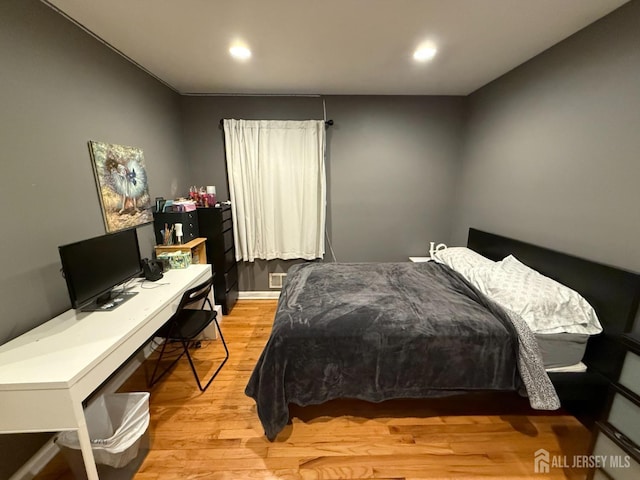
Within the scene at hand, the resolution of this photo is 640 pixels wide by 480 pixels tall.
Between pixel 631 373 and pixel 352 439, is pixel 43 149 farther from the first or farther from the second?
pixel 631 373

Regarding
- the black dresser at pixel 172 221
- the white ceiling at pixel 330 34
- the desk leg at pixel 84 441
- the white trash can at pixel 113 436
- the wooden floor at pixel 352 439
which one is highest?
the white ceiling at pixel 330 34

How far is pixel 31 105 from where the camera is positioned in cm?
142

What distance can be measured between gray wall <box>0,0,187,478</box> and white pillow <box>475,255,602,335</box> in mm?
2851

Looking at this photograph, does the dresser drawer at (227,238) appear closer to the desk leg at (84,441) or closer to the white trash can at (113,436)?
the white trash can at (113,436)

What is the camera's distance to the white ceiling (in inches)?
59.7

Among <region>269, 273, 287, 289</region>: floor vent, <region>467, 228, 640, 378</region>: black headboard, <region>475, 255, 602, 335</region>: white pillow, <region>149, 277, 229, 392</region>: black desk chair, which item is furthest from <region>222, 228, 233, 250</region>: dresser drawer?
<region>467, 228, 640, 378</region>: black headboard

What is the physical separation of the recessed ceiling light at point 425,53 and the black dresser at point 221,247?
2.36 m

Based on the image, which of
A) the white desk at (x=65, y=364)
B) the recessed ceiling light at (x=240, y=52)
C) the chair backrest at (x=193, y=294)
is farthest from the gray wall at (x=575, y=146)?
the white desk at (x=65, y=364)

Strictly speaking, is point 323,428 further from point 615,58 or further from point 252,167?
point 615,58

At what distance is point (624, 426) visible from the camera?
119cm

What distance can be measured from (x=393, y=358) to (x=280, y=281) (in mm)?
2181

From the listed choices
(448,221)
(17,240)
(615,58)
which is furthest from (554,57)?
(17,240)

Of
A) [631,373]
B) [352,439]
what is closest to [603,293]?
[631,373]

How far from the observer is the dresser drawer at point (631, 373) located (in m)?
1.15
